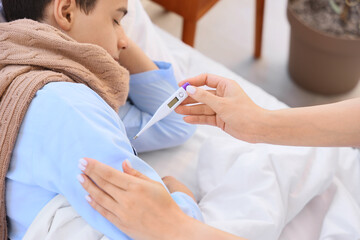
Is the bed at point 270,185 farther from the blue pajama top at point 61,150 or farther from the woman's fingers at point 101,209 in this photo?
the woman's fingers at point 101,209

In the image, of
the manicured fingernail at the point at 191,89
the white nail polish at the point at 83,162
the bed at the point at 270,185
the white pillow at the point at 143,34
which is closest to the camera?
the white nail polish at the point at 83,162

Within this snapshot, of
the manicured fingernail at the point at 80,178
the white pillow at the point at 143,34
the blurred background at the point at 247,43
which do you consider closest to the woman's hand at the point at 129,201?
the manicured fingernail at the point at 80,178

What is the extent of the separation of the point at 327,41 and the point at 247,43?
0.59 meters

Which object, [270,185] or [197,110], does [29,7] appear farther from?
[270,185]

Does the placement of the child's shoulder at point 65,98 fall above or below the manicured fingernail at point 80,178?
above

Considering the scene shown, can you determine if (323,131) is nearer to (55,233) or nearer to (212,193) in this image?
(212,193)

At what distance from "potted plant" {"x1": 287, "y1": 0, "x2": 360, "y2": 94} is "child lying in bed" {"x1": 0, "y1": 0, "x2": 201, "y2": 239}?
37.8 inches

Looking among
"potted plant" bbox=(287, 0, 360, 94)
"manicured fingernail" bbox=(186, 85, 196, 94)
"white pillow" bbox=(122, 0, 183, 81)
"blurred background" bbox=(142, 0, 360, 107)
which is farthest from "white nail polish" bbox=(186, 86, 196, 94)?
"blurred background" bbox=(142, 0, 360, 107)

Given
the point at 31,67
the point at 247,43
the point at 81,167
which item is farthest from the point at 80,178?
the point at 247,43

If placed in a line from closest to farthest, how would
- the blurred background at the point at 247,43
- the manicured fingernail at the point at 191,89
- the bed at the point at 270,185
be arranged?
the manicured fingernail at the point at 191,89, the bed at the point at 270,185, the blurred background at the point at 247,43

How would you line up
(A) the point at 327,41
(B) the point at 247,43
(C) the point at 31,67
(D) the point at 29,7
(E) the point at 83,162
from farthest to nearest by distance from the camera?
1. (B) the point at 247,43
2. (A) the point at 327,41
3. (D) the point at 29,7
4. (C) the point at 31,67
5. (E) the point at 83,162

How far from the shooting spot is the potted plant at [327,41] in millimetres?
1811

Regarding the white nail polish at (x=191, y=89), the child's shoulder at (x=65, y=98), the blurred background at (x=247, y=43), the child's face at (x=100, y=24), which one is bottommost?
the blurred background at (x=247, y=43)

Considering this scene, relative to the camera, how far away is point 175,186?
1146mm
